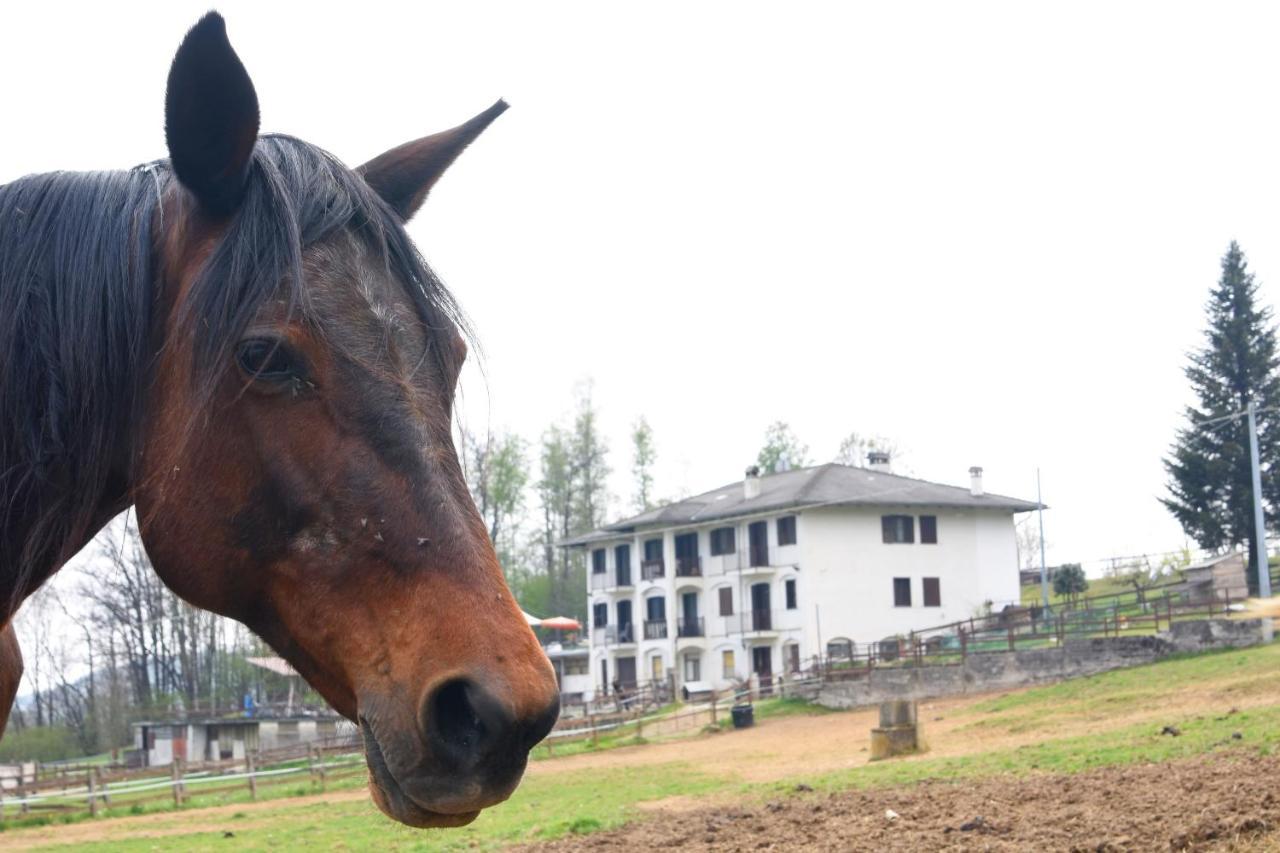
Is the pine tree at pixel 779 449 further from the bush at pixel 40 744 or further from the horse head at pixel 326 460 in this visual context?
the horse head at pixel 326 460

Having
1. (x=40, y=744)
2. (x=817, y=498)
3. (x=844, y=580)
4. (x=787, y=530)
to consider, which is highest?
(x=817, y=498)

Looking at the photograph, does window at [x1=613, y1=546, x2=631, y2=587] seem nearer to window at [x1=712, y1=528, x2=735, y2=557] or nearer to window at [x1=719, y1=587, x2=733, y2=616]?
window at [x1=712, y1=528, x2=735, y2=557]

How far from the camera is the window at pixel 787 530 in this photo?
5119 cm

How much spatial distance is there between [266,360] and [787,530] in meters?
50.2

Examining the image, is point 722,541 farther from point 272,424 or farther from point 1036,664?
point 272,424

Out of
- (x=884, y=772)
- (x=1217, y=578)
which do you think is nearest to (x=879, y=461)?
(x=1217, y=578)

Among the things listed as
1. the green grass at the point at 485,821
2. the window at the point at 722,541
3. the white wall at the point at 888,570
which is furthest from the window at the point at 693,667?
the green grass at the point at 485,821

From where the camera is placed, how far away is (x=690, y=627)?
55.5m

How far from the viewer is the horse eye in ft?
7.48

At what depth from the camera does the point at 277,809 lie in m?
19.8

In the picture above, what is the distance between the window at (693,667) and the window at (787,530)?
308 inches

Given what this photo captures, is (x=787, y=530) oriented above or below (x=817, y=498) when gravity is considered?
below

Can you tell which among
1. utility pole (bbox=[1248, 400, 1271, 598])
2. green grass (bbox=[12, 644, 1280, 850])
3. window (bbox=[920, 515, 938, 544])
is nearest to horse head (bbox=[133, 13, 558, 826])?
green grass (bbox=[12, 644, 1280, 850])

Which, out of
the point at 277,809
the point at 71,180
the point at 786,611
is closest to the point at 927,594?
the point at 786,611
